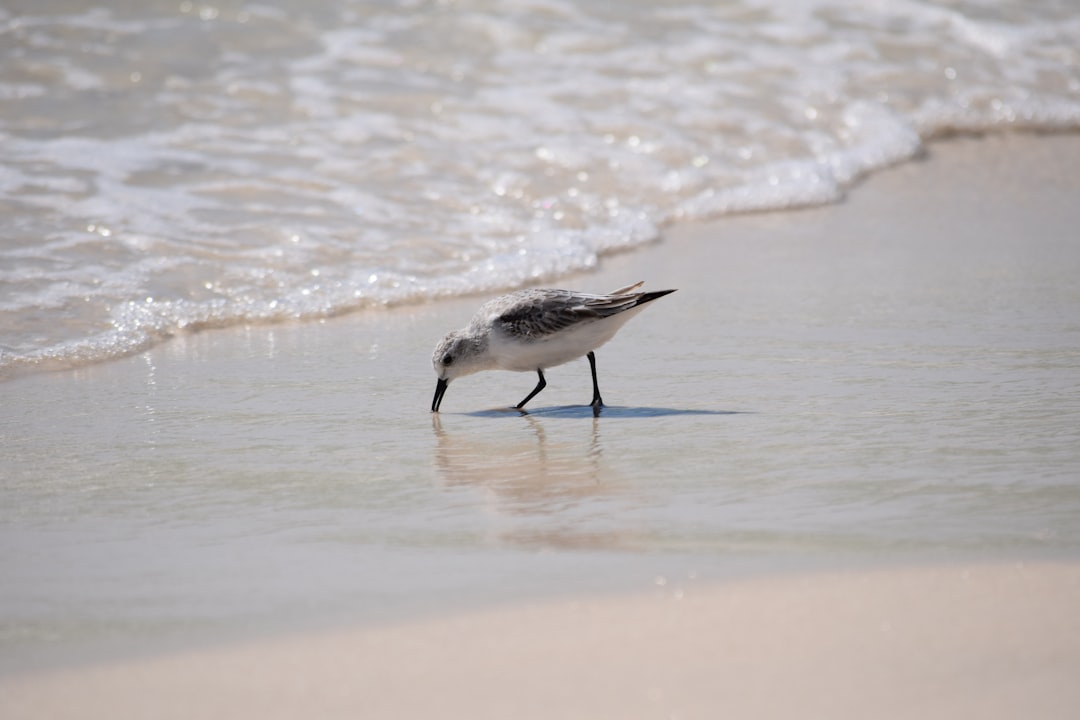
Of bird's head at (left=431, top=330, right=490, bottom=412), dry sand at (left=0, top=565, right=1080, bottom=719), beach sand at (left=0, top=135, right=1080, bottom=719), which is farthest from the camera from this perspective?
bird's head at (left=431, top=330, right=490, bottom=412)

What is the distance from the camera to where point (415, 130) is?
29.9 ft

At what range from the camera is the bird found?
503 centimetres

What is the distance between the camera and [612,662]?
9.09 feet

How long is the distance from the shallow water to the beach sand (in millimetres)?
772

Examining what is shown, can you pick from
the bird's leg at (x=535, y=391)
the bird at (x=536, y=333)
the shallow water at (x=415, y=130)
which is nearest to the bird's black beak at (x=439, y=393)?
the bird at (x=536, y=333)

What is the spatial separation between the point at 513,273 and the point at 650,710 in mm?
4751

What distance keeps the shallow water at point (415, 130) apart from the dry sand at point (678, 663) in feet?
11.5

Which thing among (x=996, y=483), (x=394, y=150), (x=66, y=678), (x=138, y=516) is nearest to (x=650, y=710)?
(x=66, y=678)

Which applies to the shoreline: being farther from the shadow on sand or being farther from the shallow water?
the shadow on sand

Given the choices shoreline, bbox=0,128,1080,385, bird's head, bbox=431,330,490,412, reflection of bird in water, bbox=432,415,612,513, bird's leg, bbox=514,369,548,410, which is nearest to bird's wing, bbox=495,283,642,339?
bird's head, bbox=431,330,490,412

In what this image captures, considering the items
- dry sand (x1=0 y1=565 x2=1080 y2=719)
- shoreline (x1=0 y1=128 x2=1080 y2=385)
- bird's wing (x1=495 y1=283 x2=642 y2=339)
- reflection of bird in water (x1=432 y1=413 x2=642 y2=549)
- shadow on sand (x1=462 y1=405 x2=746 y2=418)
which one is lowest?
dry sand (x1=0 y1=565 x2=1080 y2=719)

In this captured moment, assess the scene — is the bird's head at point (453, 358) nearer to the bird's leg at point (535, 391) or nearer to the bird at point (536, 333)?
the bird at point (536, 333)

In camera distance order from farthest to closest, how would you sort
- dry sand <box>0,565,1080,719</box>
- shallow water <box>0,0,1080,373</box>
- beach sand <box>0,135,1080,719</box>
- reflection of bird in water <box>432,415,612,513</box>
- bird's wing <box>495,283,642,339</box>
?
shallow water <box>0,0,1080,373</box>
bird's wing <box>495,283,642,339</box>
reflection of bird in water <box>432,415,612,513</box>
beach sand <box>0,135,1080,719</box>
dry sand <box>0,565,1080,719</box>

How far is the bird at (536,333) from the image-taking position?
198 inches
